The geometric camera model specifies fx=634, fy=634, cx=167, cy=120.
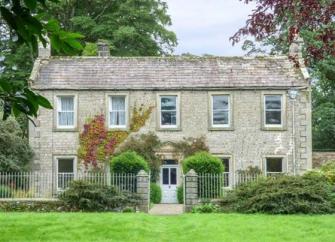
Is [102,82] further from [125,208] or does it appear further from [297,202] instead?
[297,202]

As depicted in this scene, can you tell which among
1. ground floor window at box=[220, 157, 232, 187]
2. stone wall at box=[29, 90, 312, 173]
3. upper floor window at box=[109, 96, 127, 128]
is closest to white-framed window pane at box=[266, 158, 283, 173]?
stone wall at box=[29, 90, 312, 173]

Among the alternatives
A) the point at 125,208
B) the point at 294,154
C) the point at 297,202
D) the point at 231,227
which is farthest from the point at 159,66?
the point at 231,227

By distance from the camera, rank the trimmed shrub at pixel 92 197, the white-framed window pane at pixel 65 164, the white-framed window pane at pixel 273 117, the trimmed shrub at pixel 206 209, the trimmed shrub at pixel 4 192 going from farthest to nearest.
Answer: the white-framed window pane at pixel 65 164, the white-framed window pane at pixel 273 117, the trimmed shrub at pixel 4 192, the trimmed shrub at pixel 206 209, the trimmed shrub at pixel 92 197

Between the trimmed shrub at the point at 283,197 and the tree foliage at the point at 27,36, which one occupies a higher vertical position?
the tree foliage at the point at 27,36

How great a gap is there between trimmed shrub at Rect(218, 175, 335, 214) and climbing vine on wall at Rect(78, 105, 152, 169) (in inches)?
394

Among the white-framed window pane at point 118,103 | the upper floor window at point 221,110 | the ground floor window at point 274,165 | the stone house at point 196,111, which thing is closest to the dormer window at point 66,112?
the stone house at point 196,111

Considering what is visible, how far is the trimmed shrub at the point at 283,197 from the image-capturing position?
21375 millimetres

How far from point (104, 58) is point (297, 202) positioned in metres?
15.7

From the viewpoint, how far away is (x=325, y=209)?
21500 millimetres

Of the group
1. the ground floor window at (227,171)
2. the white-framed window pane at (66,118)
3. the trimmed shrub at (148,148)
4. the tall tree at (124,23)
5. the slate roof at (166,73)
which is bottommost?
the ground floor window at (227,171)

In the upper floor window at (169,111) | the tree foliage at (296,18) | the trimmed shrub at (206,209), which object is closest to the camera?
the tree foliage at (296,18)

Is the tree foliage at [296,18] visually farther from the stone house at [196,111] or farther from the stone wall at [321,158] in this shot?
the stone wall at [321,158]

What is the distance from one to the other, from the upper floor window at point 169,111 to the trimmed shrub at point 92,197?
32.3ft

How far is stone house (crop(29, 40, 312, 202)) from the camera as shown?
104 feet
